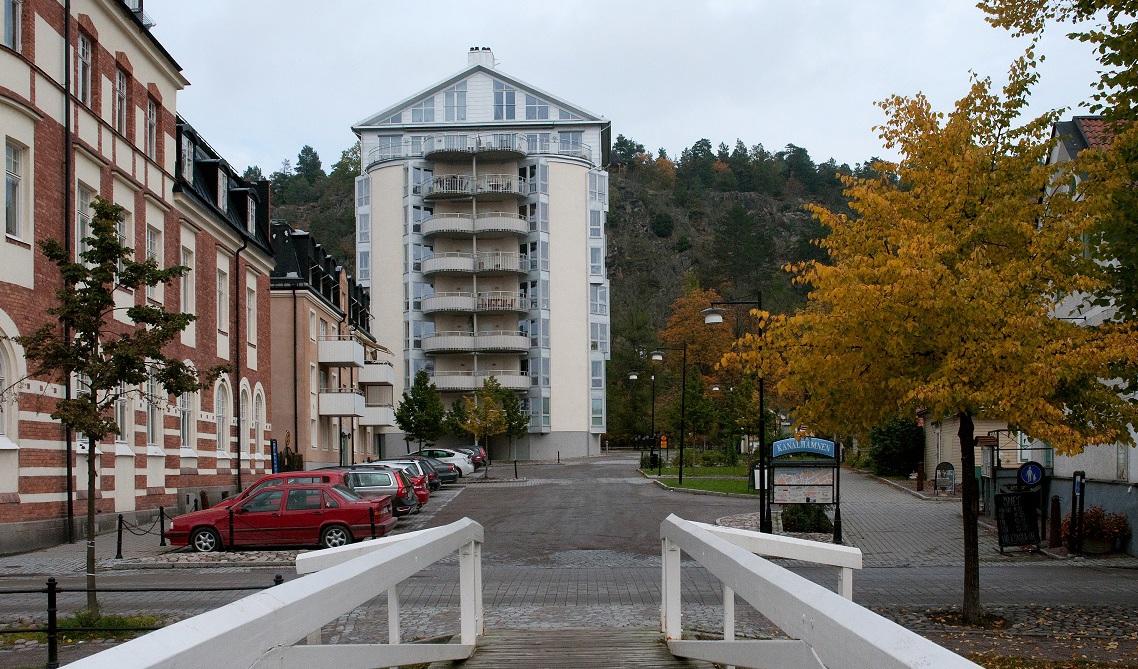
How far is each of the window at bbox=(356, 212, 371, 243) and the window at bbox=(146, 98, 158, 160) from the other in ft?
178

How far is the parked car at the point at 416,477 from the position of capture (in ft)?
120

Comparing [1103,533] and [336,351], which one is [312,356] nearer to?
[336,351]

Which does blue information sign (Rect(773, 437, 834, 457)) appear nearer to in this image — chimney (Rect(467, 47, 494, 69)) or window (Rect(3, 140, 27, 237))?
window (Rect(3, 140, 27, 237))

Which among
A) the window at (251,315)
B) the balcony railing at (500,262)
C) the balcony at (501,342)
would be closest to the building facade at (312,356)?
the window at (251,315)

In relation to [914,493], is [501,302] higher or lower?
higher

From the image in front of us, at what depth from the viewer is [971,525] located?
569 inches

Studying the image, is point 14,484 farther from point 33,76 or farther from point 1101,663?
point 1101,663

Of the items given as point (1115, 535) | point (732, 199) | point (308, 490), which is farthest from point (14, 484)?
point (732, 199)

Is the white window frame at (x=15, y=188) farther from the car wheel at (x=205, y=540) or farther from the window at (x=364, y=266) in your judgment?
the window at (x=364, y=266)

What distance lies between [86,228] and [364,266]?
5932cm

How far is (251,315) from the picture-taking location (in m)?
43.1

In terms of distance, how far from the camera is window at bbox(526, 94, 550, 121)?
87.6 meters

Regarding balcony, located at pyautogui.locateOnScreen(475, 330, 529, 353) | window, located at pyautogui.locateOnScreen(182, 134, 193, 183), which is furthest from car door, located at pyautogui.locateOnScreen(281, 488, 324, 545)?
balcony, located at pyautogui.locateOnScreen(475, 330, 529, 353)

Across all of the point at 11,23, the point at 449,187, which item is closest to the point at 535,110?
the point at 449,187
